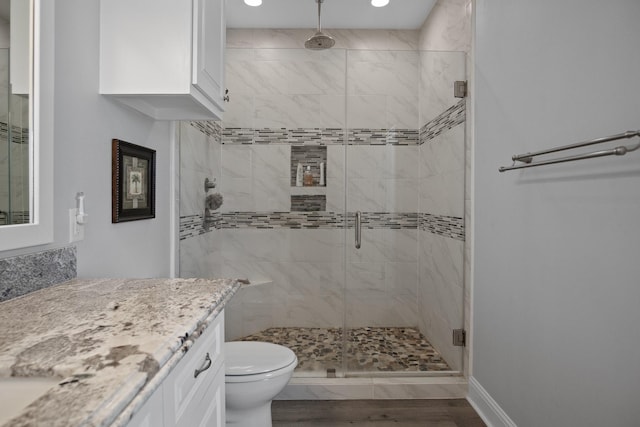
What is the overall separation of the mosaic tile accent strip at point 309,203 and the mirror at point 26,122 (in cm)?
173

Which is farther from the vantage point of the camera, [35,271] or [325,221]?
[325,221]

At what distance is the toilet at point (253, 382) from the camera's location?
1706 mm

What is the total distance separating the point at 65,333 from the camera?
75cm

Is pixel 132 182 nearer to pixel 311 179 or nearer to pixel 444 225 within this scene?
pixel 311 179

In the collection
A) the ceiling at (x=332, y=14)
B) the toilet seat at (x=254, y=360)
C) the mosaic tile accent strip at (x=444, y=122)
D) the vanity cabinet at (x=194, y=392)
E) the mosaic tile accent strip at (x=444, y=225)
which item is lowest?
the toilet seat at (x=254, y=360)

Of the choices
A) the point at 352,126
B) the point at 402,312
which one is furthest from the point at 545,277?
the point at 352,126

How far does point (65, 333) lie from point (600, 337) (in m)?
1.49

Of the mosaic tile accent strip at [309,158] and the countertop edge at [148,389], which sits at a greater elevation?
the mosaic tile accent strip at [309,158]

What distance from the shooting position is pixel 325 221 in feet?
9.07

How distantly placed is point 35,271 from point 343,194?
1889 mm

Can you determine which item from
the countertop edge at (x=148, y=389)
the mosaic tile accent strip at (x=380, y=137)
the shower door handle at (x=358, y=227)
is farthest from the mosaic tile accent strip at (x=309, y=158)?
the countertop edge at (x=148, y=389)

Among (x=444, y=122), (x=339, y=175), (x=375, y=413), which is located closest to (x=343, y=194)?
(x=339, y=175)

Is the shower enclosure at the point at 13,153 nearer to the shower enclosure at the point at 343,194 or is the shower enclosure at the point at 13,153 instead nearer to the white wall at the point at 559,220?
the shower enclosure at the point at 343,194

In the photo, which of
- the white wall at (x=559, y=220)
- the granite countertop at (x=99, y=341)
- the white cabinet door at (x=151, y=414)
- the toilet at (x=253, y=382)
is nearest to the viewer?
the granite countertop at (x=99, y=341)
